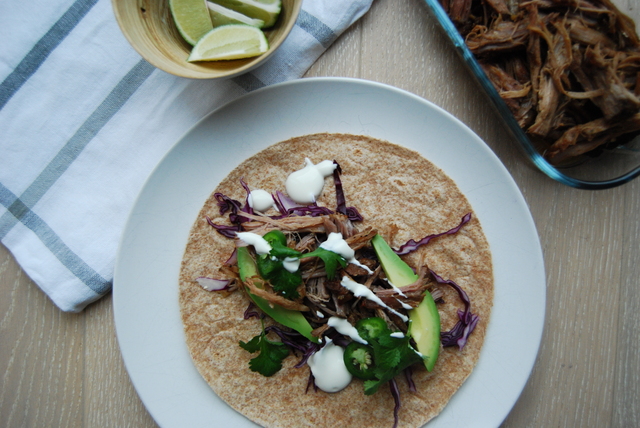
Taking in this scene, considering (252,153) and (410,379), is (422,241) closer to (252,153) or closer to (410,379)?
(410,379)

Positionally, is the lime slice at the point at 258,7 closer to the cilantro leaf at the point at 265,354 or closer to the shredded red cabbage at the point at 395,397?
the cilantro leaf at the point at 265,354

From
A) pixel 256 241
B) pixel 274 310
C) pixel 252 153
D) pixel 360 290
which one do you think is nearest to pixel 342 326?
pixel 360 290

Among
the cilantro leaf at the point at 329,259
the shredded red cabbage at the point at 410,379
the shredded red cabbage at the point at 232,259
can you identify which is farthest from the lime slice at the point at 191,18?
the shredded red cabbage at the point at 410,379

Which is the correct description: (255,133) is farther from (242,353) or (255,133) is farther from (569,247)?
(569,247)

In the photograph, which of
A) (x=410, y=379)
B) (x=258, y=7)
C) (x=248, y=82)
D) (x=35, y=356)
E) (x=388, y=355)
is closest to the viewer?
(x=388, y=355)

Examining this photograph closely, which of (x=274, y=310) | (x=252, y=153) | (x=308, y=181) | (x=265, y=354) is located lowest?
(x=265, y=354)

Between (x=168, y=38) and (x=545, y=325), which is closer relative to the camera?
(x=168, y=38)

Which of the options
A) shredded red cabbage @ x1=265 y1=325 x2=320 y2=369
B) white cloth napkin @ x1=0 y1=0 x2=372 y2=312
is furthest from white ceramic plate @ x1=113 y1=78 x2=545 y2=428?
shredded red cabbage @ x1=265 y1=325 x2=320 y2=369
